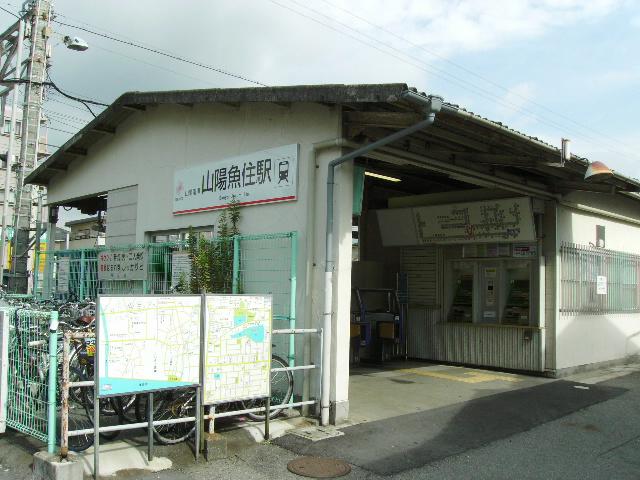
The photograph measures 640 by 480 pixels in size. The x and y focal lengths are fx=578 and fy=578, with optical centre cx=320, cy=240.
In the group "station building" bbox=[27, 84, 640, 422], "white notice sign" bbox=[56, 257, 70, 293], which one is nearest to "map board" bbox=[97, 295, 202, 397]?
"station building" bbox=[27, 84, 640, 422]

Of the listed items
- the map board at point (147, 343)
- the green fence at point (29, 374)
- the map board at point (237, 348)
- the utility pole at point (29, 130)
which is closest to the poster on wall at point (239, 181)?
the map board at point (237, 348)

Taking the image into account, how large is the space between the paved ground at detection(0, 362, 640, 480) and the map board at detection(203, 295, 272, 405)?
1.94ft

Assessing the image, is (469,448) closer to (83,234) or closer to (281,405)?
(281,405)

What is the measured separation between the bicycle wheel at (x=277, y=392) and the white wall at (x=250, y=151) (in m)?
0.41

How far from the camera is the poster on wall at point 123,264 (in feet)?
32.5

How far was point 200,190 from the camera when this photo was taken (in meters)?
9.13

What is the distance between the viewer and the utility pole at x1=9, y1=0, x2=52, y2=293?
50.3ft

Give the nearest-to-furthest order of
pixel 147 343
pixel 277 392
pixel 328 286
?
pixel 147 343
pixel 328 286
pixel 277 392

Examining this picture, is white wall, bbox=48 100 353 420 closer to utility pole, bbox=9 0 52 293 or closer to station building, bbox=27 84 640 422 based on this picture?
station building, bbox=27 84 640 422

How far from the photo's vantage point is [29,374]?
18.2 feet

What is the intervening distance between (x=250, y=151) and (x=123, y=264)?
3624 millimetres

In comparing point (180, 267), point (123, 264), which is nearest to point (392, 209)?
point (180, 267)

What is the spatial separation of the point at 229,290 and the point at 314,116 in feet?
8.70

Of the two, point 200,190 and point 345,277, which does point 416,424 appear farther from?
point 200,190
